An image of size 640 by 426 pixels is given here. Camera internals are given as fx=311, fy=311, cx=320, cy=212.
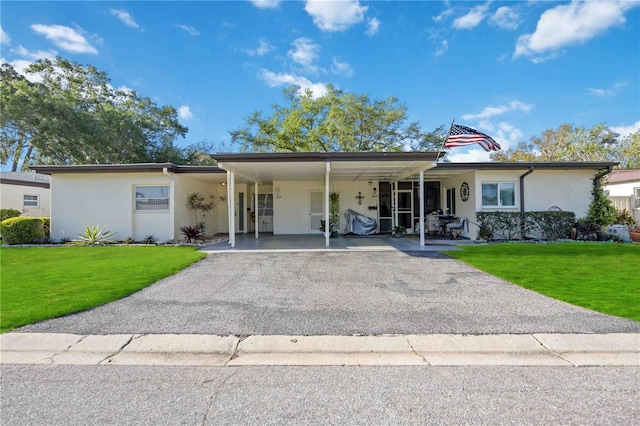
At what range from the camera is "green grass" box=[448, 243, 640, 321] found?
4918 mm

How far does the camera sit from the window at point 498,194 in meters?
12.3

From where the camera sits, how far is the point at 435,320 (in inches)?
169

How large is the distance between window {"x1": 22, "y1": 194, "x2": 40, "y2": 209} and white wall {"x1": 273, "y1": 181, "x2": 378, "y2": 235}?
14.8m

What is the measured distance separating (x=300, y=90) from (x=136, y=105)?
1351 cm

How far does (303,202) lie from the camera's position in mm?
15430

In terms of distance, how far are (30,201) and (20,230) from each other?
8053mm

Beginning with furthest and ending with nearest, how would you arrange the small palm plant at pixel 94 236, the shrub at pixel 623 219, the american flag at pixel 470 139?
1. the shrub at pixel 623 219
2. the small palm plant at pixel 94 236
3. the american flag at pixel 470 139

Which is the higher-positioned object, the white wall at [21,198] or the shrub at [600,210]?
the white wall at [21,198]

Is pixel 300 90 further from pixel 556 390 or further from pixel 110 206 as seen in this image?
pixel 556 390

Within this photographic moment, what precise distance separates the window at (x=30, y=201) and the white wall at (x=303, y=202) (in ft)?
48.4

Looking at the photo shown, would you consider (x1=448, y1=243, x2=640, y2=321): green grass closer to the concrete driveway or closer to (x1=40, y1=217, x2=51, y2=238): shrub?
the concrete driveway

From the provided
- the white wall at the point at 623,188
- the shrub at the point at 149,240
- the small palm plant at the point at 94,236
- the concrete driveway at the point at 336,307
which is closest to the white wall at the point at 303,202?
the shrub at the point at 149,240

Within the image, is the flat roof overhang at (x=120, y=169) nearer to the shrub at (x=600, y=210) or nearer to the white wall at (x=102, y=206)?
the white wall at (x=102, y=206)

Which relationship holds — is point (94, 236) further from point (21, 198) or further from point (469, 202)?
point (469, 202)
